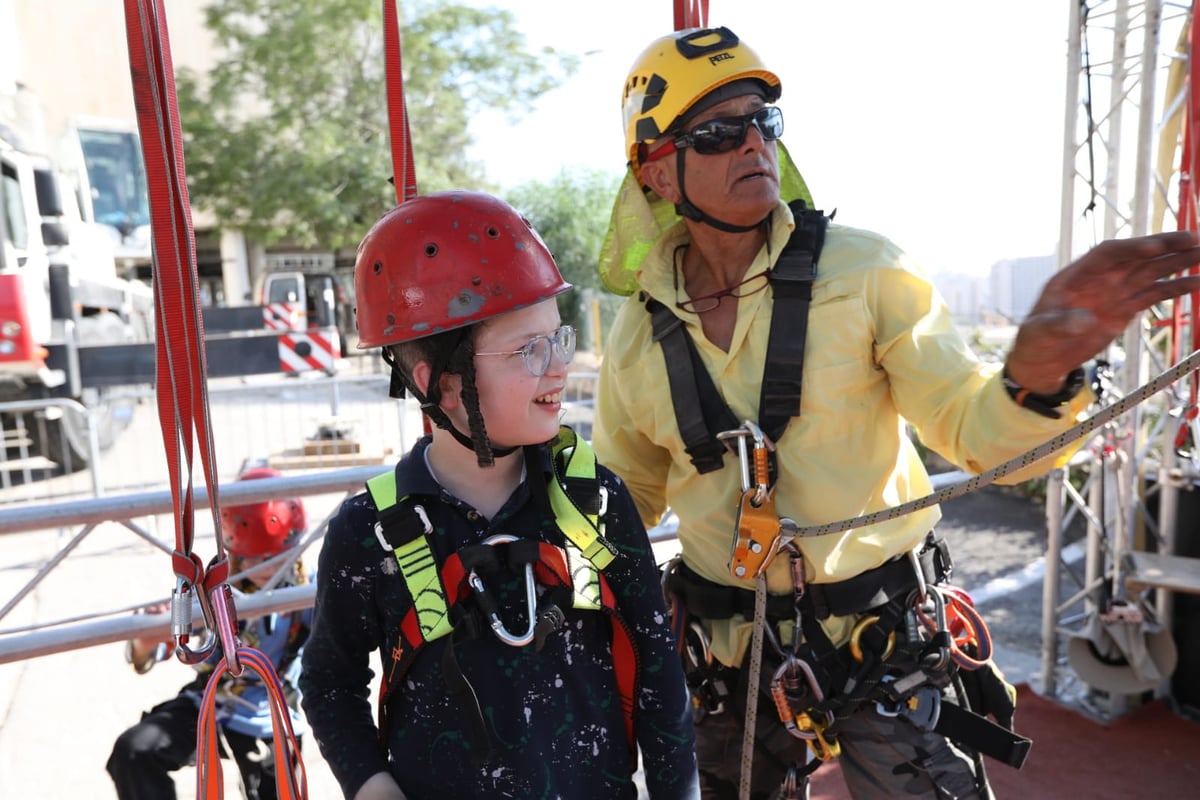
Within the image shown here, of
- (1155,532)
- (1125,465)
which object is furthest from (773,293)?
(1155,532)

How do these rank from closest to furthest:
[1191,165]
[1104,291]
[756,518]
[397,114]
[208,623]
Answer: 1. [1104,291]
2. [208,623]
3. [756,518]
4. [397,114]
5. [1191,165]

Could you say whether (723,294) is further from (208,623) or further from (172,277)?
(208,623)

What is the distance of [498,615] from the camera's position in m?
1.44

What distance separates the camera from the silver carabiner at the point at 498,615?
4.54 ft

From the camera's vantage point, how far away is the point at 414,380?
161cm

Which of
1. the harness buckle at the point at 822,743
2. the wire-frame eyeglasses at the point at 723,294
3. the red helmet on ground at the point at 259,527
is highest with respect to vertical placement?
the wire-frame eyeglasses at the point at 723,294

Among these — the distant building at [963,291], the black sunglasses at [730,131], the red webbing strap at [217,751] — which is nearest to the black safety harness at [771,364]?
the black sunglasses at [730,131]

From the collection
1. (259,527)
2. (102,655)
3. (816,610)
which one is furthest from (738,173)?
(102,655)

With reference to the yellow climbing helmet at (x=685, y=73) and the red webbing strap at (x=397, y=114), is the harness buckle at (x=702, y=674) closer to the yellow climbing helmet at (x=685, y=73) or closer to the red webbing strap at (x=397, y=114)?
the red webbing strap at (x=397, y=114)

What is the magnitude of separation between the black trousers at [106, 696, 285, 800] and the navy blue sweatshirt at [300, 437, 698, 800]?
169 centimetres

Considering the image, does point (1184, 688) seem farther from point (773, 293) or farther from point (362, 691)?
point (362, 691)

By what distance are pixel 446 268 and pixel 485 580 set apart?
21.0 inches

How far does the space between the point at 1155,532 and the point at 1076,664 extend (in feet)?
2.67

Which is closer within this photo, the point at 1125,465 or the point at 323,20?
the point at 1125,465
